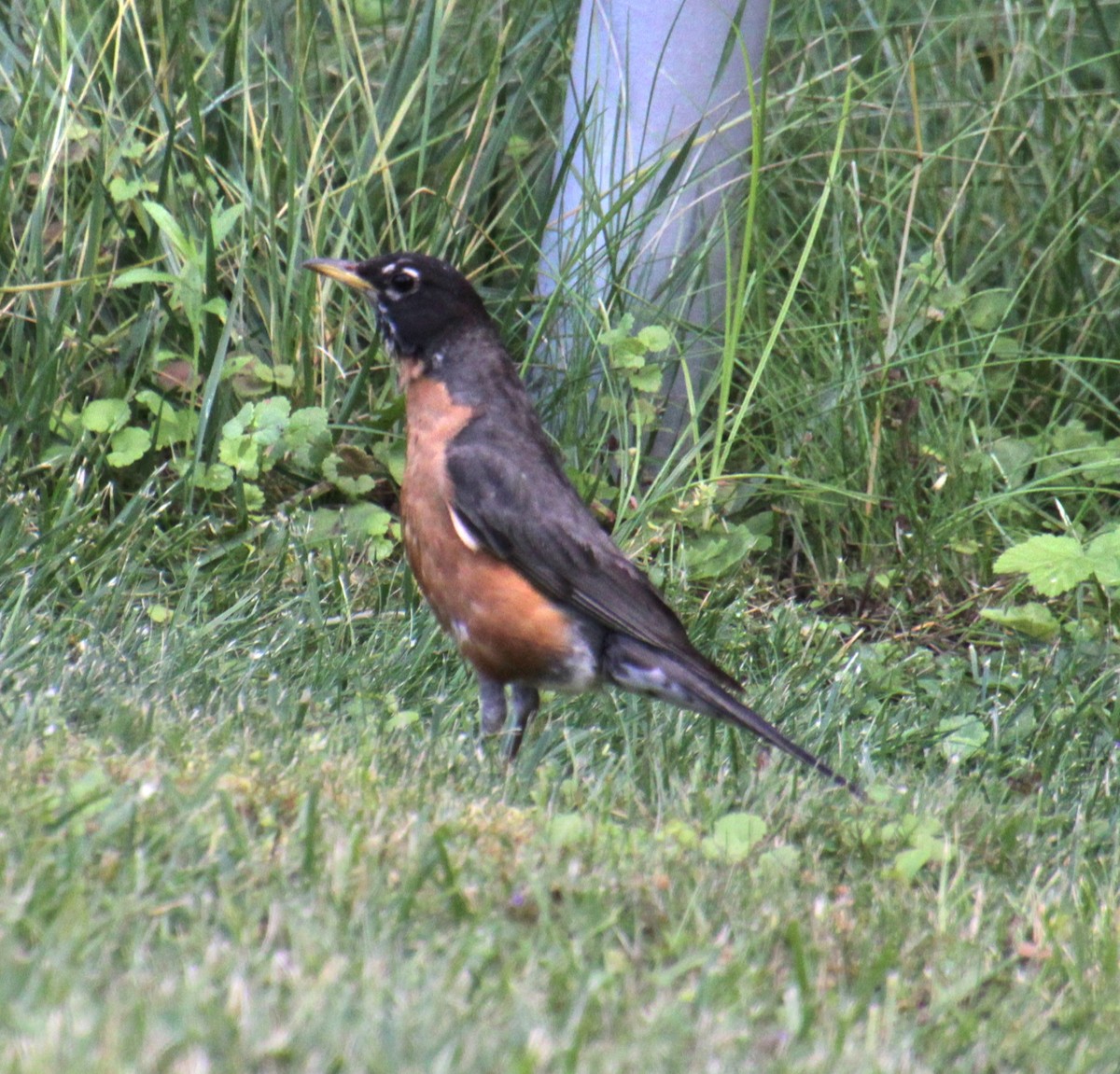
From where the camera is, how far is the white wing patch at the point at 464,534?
4273mm

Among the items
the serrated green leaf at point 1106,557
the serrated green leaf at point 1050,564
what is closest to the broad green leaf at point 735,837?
the serrated green leaf at point 1050,564

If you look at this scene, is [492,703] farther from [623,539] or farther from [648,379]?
[648,379]

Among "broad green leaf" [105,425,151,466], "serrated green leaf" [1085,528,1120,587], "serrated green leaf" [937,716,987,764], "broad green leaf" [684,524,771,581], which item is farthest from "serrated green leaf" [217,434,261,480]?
"serrated green leaf" [1085,528,1120,587]

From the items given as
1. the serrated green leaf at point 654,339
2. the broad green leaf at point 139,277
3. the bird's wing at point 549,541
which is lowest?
the bird's wing at point 549,541

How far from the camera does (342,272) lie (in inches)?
188

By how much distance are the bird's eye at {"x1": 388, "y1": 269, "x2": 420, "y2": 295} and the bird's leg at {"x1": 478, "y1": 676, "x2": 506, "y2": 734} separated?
1.09m

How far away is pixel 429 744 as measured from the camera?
3850mm

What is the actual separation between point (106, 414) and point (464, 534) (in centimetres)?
149

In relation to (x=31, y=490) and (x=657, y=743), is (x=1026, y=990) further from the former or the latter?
(x=31, y=490)

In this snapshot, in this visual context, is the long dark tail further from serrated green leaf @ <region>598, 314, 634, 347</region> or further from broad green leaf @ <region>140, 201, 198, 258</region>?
broad green leaf @ <region>140, 201, 198, 258</region>

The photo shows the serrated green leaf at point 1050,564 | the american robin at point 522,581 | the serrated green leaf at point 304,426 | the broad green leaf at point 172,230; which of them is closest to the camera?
the american robin at point 522,581

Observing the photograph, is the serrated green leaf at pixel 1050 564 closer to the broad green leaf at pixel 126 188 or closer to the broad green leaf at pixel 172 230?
the broad green leaf at pixel 172 230

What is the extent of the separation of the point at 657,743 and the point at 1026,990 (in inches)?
56.6

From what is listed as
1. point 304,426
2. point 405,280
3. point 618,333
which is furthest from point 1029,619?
point 304,426
